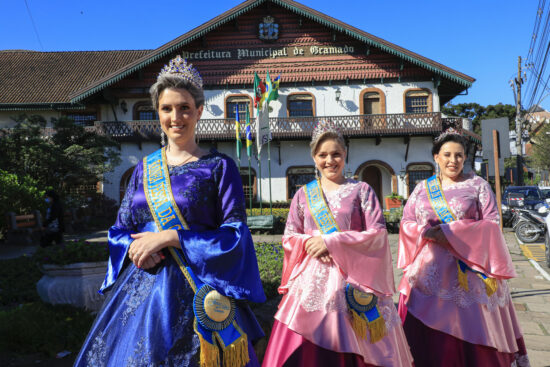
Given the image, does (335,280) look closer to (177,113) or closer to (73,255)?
(177,113)

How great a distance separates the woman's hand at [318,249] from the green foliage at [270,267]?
7.81ft

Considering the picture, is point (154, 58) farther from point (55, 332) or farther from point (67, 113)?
point (55, 332)

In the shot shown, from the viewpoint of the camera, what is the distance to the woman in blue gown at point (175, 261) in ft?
6.03

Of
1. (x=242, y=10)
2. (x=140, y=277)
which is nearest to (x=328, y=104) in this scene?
(x=242, y=10)

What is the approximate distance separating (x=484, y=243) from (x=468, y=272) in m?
0.27

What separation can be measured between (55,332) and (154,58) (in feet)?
64.2

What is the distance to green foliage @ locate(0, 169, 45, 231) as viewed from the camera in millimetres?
12586

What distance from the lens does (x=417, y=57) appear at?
21.1 m

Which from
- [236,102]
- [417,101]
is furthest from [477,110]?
[236,102]

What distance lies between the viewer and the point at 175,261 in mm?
1952

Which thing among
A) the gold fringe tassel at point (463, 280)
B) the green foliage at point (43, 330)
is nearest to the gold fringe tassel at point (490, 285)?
the gold fringe tassel at point (463, 280)

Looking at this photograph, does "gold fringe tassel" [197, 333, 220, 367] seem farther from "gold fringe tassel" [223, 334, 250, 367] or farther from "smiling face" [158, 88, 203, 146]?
"smiling face" [158, 88, 203, 146]

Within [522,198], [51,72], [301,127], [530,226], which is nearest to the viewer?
[530,226]

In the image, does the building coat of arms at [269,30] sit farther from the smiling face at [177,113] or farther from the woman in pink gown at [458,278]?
the smiling face at [177,113]
